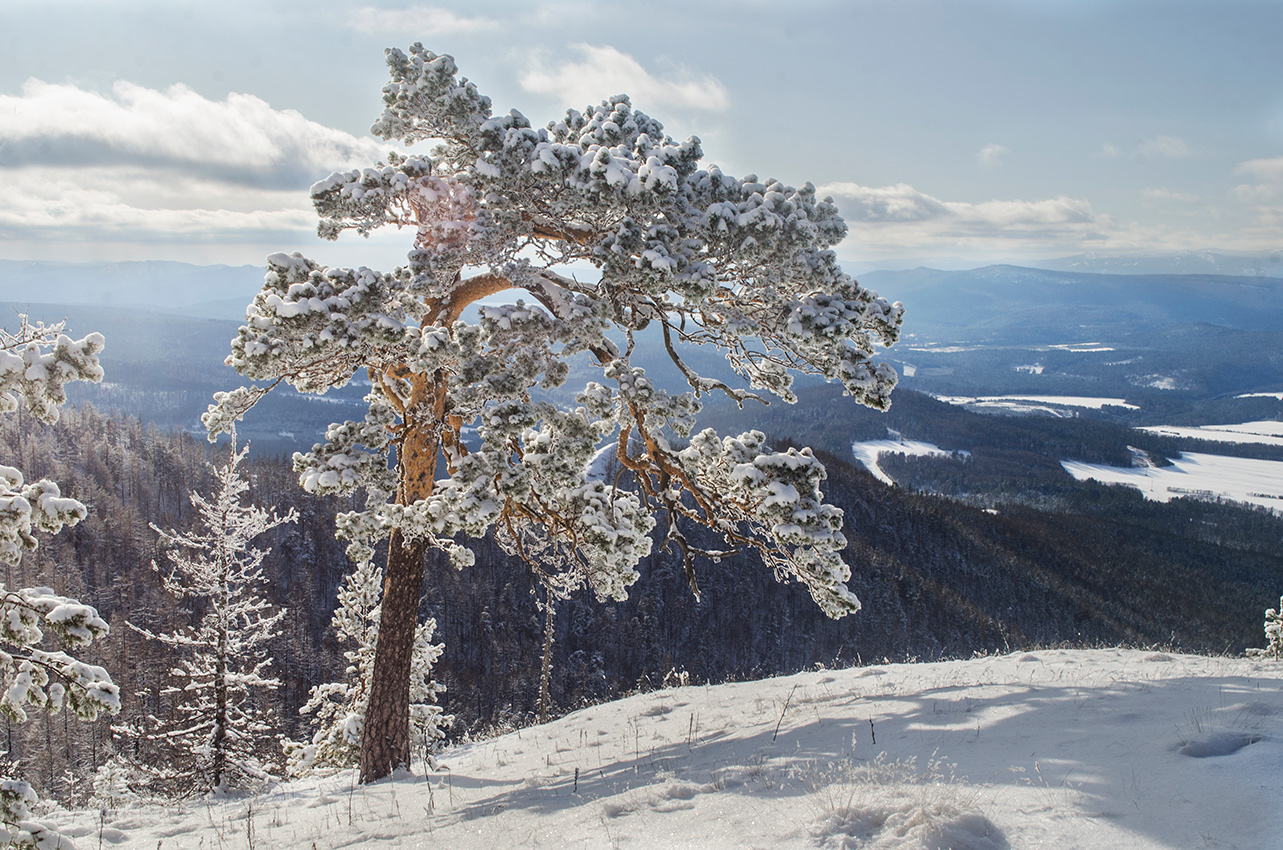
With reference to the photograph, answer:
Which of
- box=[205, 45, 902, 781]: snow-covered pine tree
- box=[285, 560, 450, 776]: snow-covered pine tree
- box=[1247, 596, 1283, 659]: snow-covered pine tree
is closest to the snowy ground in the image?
box=[205, 45, 902, 781]: snow-covered pine tree

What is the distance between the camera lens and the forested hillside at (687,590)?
95562mm

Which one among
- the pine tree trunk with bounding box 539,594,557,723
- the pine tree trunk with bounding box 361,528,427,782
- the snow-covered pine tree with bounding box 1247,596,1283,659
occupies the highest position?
the pine tree trunk with bounding box 361,528,427,782

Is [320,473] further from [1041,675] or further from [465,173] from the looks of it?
[1041,675]

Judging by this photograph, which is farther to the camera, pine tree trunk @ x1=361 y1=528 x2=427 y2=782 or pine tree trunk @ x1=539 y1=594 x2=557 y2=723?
pine tree trunk @ x1=539 y1=594 x2=557 y2=723

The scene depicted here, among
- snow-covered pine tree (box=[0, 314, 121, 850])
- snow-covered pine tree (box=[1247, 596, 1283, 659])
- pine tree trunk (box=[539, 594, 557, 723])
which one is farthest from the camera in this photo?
snow-covered pine tree (box=[1247, 596, 1283, 659])

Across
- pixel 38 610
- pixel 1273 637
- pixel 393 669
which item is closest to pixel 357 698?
pixel 393 669

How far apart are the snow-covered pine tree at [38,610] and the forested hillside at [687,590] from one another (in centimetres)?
8515

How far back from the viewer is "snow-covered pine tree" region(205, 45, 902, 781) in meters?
8.12

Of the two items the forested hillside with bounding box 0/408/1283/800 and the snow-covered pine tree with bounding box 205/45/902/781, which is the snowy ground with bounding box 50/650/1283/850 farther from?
the forested hillside with bounding box 0/408/1283/800

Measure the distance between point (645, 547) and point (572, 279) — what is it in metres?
4.07

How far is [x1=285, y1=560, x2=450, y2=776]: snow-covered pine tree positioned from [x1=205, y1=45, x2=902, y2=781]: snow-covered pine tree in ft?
12.9

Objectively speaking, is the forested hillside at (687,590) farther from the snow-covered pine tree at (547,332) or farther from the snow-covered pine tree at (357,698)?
the snow-covered pine tree at (547,332)

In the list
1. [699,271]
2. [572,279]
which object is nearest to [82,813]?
[572,279]

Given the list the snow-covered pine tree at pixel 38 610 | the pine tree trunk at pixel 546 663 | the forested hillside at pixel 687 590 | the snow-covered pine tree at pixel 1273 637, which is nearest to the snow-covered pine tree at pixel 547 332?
the snow-covered pine tree at pixel 38 610
